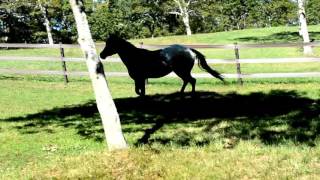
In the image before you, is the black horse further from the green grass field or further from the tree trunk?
the tree trunk

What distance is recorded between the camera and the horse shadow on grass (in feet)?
35.2

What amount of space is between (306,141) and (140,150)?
323cm

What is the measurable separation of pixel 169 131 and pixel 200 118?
1557 mm

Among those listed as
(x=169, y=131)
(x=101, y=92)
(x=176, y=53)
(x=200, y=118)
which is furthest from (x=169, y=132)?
(x=176, y=53)

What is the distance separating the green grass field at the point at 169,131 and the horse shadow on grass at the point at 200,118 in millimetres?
22

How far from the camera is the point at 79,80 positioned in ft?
71.6

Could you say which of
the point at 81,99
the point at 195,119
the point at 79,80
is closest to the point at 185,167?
the point at 195,119

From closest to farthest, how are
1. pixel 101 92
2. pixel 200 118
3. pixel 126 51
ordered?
pixel 101 92, pixel 200 118, pixel 126 51

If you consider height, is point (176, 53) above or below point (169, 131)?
above

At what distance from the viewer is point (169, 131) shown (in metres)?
11.5

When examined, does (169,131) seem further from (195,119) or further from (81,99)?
(81,99)

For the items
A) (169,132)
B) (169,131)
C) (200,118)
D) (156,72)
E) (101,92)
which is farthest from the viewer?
(156,72)

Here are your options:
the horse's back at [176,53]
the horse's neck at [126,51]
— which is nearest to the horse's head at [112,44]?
the horse's neck at [126,51]

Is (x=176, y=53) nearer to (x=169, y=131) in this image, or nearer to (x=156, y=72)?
(x=156, y=72)
